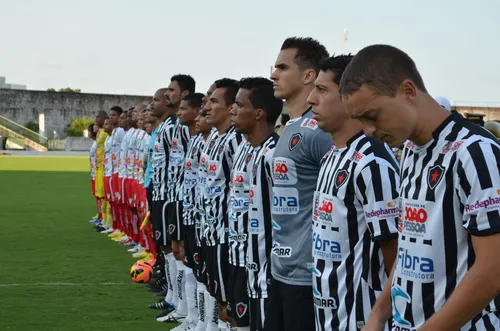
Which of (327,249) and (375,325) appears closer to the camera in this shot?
(375,325)

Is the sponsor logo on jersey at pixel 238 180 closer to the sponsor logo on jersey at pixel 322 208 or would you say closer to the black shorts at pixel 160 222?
the sponsor logo on jersey at pixel 322 208

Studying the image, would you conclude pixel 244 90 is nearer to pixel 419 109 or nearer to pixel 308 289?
pixel 308 289

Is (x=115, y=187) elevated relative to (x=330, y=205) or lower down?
lower down

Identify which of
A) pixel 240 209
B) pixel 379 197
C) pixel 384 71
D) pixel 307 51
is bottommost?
pixel 240 209

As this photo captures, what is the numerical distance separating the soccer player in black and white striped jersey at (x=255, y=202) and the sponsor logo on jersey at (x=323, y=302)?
1.18 metres

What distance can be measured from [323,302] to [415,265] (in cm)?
96

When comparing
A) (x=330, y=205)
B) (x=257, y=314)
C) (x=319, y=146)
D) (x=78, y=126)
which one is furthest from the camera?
(x=78, y=126)

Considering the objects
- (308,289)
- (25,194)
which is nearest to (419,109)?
(308,289)

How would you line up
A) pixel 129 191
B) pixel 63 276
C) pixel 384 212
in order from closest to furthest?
pixel 384 212 < pixel 63 276 < pixel 129 191

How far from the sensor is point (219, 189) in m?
6.65

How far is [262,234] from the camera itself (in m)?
5.21

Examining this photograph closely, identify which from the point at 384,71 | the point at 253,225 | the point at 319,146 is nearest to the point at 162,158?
the point at 253,225

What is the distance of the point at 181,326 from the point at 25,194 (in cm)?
1782

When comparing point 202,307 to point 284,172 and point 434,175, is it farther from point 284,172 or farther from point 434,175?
point 434,175
